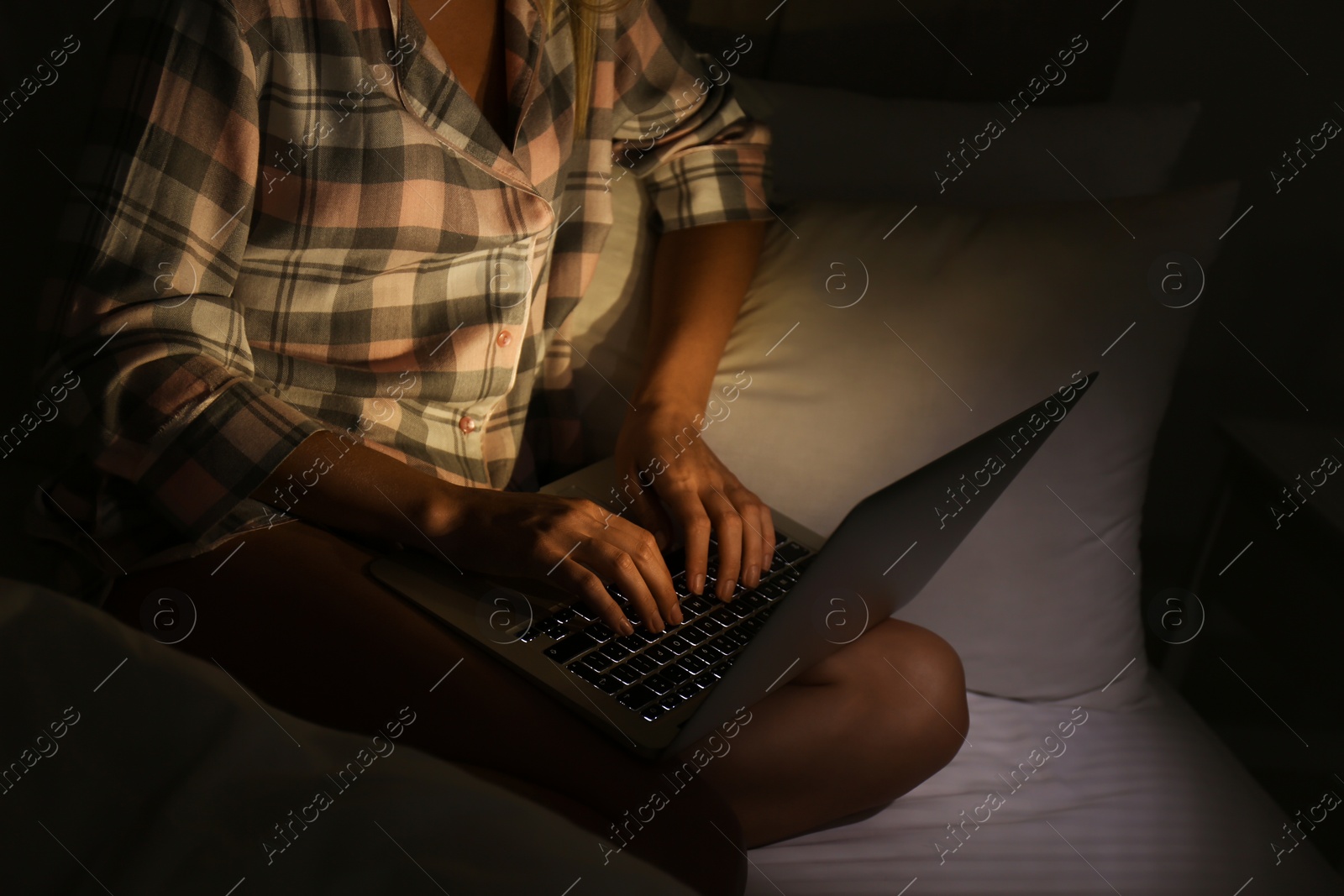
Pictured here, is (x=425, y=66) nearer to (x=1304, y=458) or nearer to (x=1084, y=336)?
(x=1084, y=336)

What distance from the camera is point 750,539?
82 centimetres

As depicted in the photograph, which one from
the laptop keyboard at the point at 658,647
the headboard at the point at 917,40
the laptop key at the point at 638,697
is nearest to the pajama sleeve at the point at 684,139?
the headboard at the point at 917,40

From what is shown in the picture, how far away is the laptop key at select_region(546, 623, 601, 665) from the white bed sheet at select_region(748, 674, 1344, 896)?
0.22m

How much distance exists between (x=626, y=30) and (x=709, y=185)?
7.3 inches

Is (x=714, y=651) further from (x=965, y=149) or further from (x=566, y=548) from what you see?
(x=965, y=149)

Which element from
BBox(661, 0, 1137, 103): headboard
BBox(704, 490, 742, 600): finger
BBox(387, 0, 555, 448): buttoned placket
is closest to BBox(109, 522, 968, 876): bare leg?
BBox(704, 490, 742, 600): finger

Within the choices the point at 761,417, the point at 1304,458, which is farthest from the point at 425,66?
the point at 1304,458

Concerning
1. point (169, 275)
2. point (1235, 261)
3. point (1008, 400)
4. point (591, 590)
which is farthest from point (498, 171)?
point (1235, 261)

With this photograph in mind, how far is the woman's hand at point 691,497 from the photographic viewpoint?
80cm

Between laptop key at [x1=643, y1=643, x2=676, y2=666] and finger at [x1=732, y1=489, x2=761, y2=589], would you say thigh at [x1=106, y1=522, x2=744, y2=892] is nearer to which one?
laptop key at [x1=643, y1=643, x2=676, y2=666]

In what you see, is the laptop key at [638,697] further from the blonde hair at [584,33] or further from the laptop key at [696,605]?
the blonde hair at [584,33]

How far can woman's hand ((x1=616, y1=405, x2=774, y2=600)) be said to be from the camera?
2.63 ft

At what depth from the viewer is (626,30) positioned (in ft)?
3.29

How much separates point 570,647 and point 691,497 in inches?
7.9
